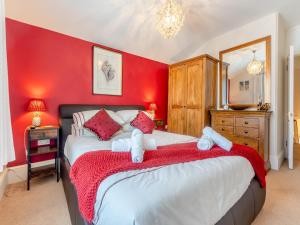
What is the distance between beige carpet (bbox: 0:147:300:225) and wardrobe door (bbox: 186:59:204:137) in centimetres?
153

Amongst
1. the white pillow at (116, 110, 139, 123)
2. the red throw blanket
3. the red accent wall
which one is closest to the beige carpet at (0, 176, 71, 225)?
the red accent wall

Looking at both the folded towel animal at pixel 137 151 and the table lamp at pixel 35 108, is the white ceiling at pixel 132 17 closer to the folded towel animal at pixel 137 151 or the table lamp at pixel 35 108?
the table lamp at pixel 35 108

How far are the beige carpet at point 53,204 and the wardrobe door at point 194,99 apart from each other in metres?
1.53

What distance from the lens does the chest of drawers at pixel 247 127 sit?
2.75 m

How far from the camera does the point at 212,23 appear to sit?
3363 millimetres

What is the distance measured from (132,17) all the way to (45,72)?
1768 mm

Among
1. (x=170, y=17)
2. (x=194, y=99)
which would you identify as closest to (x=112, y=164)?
(x=170, y=17)

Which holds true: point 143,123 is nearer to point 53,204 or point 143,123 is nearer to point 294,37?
point 53,204

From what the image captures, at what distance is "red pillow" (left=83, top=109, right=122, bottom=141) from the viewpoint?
7.37 ft

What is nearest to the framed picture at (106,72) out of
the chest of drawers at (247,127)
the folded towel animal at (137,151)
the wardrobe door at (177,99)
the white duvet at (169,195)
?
the wardrobe door at (177,99)

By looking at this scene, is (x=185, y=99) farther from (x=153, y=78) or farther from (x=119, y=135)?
(x=119, y=135)

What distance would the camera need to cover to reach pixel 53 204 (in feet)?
6.16

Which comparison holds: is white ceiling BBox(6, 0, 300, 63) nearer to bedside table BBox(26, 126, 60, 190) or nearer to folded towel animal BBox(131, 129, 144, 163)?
bedside table BBox(26, 126, 60, 190)

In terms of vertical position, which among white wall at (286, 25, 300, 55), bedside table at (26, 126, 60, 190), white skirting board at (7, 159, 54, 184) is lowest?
white skirting board at (7, 159, 54, 184)
